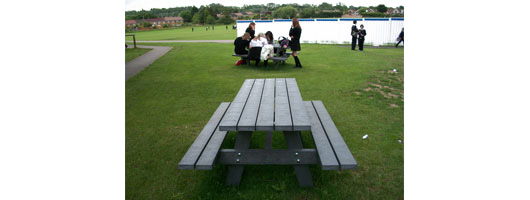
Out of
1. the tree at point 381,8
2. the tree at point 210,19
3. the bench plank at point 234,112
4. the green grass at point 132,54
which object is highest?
the tree at point 210,19

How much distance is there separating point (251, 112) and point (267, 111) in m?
0.14

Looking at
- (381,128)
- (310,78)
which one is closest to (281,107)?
(381,128)

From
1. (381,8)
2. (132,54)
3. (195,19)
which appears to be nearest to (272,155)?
(132,54)

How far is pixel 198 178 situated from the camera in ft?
10.6

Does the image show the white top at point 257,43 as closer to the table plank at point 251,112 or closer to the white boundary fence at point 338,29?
the table plank at point 251,112

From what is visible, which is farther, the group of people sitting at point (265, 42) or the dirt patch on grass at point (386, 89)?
the group of people sitting at point (265, 42)

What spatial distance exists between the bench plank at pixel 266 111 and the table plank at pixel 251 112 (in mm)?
40

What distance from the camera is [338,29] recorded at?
21094mm

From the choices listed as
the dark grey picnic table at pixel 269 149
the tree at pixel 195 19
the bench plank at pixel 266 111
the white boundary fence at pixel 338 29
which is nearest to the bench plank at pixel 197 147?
the dark grey picnic table at pixel 269 149

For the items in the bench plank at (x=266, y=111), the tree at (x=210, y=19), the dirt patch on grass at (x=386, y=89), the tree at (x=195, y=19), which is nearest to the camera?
the bench plank at (x=266, y=111)

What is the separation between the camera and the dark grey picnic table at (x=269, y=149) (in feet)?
8.03

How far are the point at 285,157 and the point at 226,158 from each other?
1.72 ft

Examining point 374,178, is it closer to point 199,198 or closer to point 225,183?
point 225,183

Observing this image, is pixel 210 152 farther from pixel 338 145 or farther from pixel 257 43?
pixel 257 43
